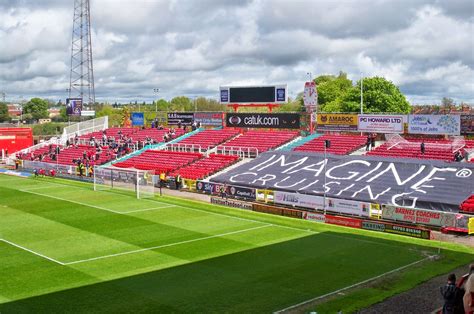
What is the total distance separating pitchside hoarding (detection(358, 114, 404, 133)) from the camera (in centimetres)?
4578

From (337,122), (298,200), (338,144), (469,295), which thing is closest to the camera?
(469,295)

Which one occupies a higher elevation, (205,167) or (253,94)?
(253,94)

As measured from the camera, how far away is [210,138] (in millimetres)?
58906

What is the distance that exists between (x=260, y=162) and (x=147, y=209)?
14.4 m

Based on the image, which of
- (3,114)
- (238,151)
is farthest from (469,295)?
(3,114)

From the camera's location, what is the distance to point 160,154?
57281 mm

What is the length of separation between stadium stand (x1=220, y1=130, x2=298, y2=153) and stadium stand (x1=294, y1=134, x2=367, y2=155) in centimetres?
300

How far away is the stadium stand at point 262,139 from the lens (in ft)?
172

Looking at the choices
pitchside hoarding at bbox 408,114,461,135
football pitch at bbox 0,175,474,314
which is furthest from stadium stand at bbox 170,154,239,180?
pitchside hoarding at bbox 408,114,461,135

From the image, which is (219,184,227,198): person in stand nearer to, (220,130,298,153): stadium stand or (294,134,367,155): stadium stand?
(220,130,298,153): stadium stand

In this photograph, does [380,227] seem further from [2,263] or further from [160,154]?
[160,154]

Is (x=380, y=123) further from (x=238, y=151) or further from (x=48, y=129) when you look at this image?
(x=48, y=129)

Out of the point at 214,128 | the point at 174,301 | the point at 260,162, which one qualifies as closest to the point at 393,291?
the point at 174,301

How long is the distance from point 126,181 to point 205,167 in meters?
7.48
